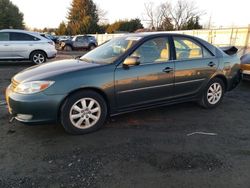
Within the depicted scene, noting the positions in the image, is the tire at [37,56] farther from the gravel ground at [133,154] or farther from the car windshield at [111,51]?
the car windshield at [111,51]

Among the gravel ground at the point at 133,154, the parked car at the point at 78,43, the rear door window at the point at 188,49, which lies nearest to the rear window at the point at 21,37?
the gravel ground at the point at 133,154

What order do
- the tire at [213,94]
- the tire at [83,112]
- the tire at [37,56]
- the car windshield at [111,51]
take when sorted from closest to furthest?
the tire at [83,112] < the car windshield at [111,51] < the tire at [213,94] < the tire at [37,56]

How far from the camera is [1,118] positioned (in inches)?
182

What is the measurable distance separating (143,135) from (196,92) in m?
1.72

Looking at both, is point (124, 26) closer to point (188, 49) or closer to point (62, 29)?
point (62, 29)

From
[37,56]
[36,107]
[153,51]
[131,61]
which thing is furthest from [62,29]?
[36,107]

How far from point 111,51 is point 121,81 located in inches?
31.0

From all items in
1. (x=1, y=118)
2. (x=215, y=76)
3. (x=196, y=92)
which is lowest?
(x=1, y=118)

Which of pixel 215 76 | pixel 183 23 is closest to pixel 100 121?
pixel 215 76

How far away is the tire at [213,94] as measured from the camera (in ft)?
17.2

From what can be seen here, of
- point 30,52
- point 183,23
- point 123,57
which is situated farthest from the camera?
point 183,23

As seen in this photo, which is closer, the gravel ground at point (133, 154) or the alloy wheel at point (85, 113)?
the gravel ground at point (133, 154)

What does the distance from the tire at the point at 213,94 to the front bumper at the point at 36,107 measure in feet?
9.77

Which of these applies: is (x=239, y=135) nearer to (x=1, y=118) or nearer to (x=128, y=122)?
(x=128, y=122)
